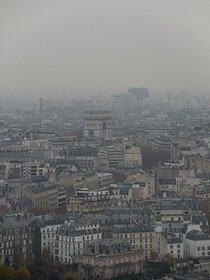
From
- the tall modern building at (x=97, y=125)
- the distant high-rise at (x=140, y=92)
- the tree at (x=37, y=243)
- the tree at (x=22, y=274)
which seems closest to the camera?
the tree at (x=22, y=274)

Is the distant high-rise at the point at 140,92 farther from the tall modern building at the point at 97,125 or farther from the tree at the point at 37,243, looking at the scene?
the tree at the point at 37,243

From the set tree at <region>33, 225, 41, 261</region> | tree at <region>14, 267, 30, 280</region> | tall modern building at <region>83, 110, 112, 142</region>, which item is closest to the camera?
tree at <region>14, 267, 30, 280</region>

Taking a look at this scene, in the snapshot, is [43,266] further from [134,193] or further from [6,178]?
[6,178]

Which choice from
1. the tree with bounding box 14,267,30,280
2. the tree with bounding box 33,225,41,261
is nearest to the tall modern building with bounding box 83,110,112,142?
the tree with bounding box 33,225,41,261

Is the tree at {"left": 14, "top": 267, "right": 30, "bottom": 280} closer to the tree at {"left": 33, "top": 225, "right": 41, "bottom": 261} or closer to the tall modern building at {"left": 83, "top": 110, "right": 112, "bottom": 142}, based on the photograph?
the tree at {"left": 33, "top": 225, "right": 41, "bottom": 261}

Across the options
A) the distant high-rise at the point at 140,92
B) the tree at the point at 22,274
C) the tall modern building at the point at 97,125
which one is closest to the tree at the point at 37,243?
the tree at the point at 22,274
